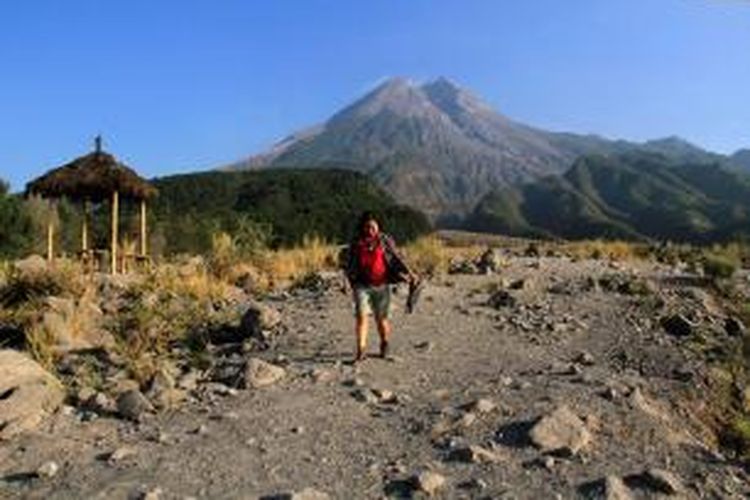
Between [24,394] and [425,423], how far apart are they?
11.3 feet

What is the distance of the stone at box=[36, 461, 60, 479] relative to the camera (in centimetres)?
922

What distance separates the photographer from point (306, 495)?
27.6 ft

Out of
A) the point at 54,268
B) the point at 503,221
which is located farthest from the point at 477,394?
the point at 503,221

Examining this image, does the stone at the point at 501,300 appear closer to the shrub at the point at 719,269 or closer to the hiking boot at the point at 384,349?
the hiking boot at the point at 384,349

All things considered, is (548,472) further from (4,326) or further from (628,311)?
(4,326)

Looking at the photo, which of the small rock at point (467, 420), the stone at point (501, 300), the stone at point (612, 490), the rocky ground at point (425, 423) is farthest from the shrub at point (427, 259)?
the stone at point (612, 490)

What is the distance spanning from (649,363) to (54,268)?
27.2ft

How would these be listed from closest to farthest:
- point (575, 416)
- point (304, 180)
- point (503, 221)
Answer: point (575, 416) → point (304, 180) → point (503, 221)

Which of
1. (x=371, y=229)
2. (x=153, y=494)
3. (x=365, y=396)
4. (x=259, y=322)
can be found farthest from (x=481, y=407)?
(x=259, y=322)

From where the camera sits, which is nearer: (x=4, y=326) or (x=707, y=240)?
(x=4, y=326)

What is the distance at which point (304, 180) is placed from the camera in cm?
9812

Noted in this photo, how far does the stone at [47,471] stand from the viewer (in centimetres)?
922

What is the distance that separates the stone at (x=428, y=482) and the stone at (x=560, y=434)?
108 cm

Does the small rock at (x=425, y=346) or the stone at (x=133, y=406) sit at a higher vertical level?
the small rock at (x=425, y=346)
